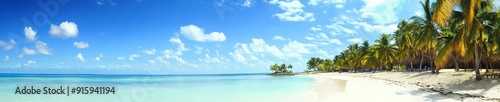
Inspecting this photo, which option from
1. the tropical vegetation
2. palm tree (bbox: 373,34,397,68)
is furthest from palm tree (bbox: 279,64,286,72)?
palm tree (bbox: 373,34,397,68)

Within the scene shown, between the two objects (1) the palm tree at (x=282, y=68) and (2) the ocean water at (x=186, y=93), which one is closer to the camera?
(2) the ocean water at (x=186, y=93)

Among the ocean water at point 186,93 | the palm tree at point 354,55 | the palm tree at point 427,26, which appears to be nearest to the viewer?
the ocean water at point 186,93

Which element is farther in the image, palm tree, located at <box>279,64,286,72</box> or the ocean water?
palm tree, located at <box>279,64,286,72</box>

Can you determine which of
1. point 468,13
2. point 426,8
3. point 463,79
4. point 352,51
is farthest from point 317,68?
point 468,13

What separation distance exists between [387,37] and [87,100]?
40997 mm

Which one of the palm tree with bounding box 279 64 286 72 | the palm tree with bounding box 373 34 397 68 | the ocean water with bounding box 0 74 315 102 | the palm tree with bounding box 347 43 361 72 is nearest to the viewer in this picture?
the ocean water with bounding box 0 74 315 102

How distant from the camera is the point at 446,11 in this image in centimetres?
984

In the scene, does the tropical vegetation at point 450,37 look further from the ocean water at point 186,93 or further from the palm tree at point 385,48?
the ocean water at point 186,93

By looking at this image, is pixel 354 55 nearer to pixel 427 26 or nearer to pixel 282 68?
pixel 427 26

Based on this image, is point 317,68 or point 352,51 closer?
point 352,51

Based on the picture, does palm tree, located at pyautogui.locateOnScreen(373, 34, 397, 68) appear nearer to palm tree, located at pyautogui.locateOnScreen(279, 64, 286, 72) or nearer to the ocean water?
the ocean water

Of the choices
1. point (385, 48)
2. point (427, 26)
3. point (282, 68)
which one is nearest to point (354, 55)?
point (385, 48)

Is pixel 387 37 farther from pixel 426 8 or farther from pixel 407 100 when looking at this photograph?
pixel 407 100

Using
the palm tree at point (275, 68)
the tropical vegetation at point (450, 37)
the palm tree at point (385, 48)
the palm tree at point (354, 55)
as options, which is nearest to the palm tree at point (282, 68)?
the palm tree at point (275, 68)
